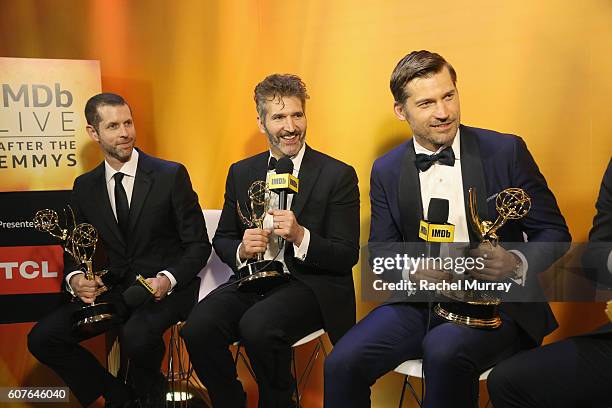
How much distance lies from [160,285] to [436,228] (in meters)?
1.55

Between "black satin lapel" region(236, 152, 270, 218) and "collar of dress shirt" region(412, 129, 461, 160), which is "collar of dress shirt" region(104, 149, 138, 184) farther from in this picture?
"collar of dress shirt" region(412, 129, 461, 160)

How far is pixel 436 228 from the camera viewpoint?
241 cm

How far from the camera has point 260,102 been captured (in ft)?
11.2

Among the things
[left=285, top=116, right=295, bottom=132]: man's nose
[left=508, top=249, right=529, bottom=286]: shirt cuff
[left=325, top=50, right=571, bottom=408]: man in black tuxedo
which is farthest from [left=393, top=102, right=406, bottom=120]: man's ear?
[left=508, top=249, right=529, bottom=286]: shirt cuff

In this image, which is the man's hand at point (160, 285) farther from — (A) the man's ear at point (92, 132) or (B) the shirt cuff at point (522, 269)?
(B) the shirt cuff at point (522, 269)

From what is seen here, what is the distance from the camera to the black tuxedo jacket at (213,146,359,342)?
312cm

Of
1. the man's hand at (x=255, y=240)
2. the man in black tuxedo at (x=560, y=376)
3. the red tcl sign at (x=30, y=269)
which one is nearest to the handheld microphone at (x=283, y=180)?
the man's hand at (x=255, y=240)

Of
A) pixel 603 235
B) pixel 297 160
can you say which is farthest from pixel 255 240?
pixel 603 235

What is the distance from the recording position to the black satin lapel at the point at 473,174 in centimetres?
274

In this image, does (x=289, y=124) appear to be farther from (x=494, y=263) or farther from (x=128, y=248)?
(x=494, y=263)

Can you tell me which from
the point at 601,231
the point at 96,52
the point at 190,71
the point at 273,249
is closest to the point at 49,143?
the point at 96,52

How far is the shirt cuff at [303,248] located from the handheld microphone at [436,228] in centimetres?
61

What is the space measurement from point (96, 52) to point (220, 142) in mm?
943

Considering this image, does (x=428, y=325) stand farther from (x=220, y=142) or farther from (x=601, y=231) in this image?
(x=220, y=142)
